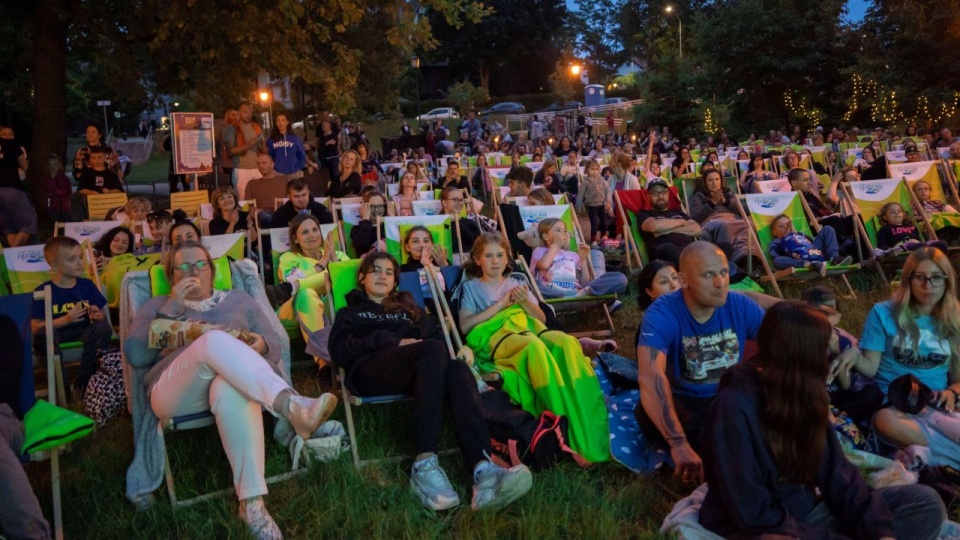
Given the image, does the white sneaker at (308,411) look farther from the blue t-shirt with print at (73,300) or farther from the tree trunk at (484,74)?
the tree trunk at (484,74)

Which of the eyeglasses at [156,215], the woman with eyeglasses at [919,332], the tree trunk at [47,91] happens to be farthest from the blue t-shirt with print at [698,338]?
the tree trunk at [47,91]

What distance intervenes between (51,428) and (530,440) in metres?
2.07

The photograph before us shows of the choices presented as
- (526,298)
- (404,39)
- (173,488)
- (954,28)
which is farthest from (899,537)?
(954,28)

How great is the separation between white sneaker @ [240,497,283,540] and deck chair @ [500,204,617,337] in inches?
94.5

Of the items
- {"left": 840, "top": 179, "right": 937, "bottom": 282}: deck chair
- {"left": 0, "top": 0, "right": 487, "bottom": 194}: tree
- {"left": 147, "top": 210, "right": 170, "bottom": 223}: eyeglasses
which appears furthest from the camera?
{"left": 0, "top": 0, "right": 487, "bottom": 194}: tree

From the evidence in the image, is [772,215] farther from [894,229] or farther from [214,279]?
[214,279]

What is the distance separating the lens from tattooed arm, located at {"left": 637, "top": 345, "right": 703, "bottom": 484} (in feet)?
11.2

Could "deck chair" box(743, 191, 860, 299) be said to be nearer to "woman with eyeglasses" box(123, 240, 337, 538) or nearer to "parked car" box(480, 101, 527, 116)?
"woman with eyeglasses" box(123, 240, 337, 538)

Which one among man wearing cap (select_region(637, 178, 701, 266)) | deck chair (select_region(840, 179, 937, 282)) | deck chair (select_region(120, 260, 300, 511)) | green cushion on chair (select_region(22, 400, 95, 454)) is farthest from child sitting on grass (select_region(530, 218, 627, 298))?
green cushion on chair (select_region(22, 400, 95, 454))

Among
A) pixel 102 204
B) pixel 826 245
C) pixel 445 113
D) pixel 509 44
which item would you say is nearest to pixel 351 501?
pixel 826 245

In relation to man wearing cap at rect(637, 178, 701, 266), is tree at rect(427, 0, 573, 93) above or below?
above

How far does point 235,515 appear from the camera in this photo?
3443mm

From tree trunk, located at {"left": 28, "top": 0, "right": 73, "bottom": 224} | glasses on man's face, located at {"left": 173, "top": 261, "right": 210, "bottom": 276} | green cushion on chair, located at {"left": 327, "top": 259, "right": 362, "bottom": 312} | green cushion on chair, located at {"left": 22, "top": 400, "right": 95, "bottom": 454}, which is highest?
tree trunk, located at {"left": 28, "top": 0, "right": 73, "bottom": 224}

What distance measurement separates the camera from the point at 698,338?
3.69 metres
